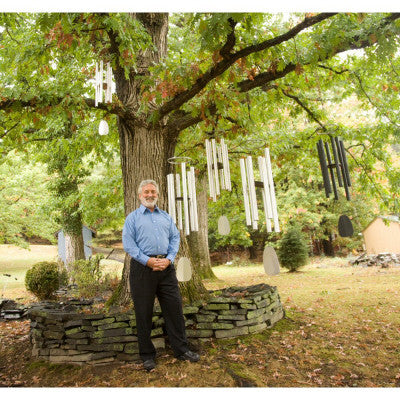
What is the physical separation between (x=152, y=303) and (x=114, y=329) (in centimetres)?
57

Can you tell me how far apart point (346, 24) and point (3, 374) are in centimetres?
423

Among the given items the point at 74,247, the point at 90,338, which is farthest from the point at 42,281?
the point at 90,338

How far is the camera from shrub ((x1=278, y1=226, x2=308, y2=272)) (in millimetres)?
10266

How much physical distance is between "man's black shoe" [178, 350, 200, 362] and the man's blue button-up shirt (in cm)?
78

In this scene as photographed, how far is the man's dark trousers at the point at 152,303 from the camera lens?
107 inches

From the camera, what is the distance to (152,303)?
9.00 feet

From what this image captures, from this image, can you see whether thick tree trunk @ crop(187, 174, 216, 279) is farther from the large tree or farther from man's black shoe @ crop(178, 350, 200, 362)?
man's black shoe @ crop(178, 350, 200, 362)

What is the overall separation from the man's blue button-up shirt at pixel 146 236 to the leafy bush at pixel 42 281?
5.18m

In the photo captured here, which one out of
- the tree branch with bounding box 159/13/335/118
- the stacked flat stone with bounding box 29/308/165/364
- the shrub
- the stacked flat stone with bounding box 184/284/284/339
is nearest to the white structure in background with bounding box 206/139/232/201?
the tree branch with bounding box 159/13/335/118

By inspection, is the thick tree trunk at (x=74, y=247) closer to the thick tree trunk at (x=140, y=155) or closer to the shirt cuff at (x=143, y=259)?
the thick tree trunk at (x=140, y=155)

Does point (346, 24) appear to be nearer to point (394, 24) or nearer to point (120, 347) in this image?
point (394, 24)

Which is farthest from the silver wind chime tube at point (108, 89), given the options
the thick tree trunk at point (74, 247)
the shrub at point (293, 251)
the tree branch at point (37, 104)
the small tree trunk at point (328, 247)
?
the small tree trunk at point (328, 247)

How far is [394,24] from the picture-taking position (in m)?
2.59
